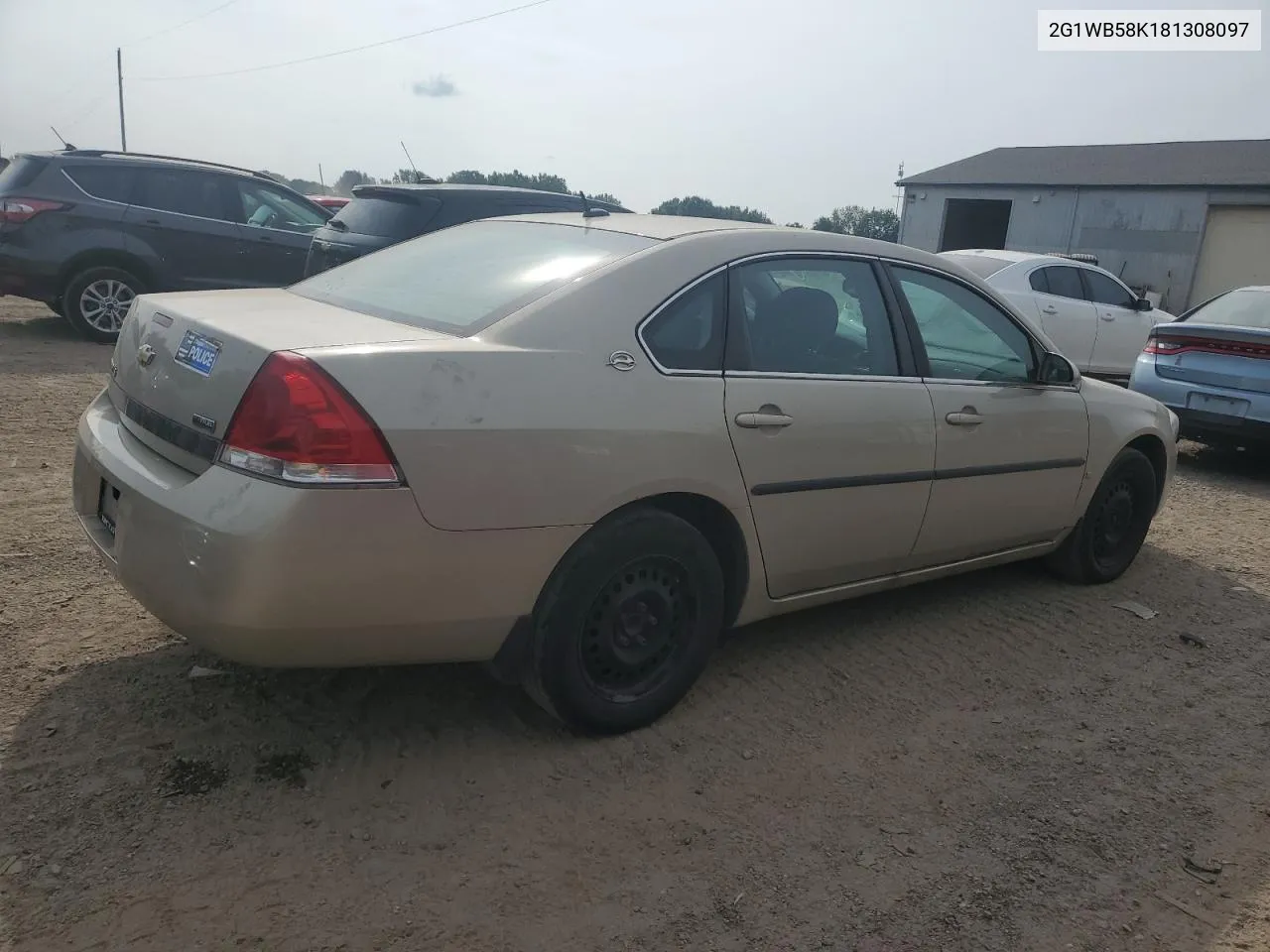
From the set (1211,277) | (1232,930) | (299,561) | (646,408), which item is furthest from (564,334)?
(1211,277)

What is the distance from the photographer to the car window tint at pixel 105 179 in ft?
29.6

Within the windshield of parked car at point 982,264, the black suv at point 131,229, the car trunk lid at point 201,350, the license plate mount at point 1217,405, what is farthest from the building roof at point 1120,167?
the car trunk lid at point 201,350

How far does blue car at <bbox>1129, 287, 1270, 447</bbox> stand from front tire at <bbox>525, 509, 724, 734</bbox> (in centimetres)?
572

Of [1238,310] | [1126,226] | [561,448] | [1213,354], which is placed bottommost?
[561,448]

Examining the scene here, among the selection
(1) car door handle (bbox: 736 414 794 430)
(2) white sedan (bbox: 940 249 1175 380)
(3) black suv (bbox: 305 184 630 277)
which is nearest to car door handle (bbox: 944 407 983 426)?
(1) car door handle (bbox: 736 414 794 430)

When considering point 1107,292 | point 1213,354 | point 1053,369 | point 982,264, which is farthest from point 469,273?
point 1107,292

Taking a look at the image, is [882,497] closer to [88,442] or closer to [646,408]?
[646,408]

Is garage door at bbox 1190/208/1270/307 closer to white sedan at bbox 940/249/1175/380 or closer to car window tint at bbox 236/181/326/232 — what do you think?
white sedan at bbox 940/249/1175/380

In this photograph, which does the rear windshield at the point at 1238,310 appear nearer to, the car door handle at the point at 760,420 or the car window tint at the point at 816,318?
the car window tint at the point at 816,318

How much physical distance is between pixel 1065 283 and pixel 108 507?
1046 cm

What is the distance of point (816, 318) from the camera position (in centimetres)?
352

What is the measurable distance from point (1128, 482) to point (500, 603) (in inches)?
141

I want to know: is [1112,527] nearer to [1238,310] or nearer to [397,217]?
[1238,310]

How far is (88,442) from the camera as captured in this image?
121 inches
